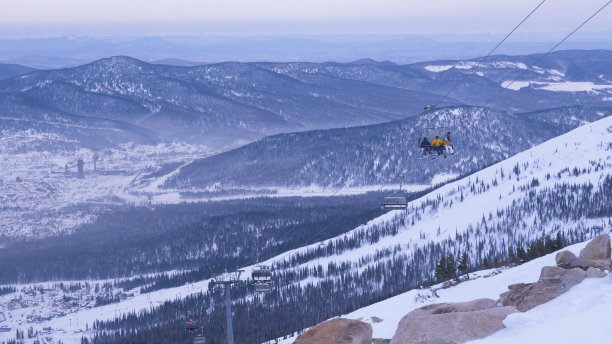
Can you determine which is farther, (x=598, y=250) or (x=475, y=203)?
(x=475, y=203)

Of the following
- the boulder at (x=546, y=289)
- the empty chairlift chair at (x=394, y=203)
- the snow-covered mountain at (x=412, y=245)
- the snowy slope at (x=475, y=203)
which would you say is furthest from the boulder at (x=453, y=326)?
the snowy slope at (x=475, y=203)

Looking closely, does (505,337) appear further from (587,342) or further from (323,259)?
(323,259)

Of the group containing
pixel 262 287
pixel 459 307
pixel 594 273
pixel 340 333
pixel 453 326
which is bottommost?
pixel 262 287

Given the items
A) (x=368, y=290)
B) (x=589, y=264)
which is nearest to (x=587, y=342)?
(x=589, y=264)

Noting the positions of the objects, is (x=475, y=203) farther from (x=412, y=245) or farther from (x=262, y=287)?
(x=262, y=287)

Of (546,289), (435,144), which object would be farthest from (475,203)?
(546,289)

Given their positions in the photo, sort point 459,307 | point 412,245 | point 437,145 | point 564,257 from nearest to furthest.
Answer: point 459,307 → point 564,257 → point 437,145 → point 412,245

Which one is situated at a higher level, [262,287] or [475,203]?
[262,287]
